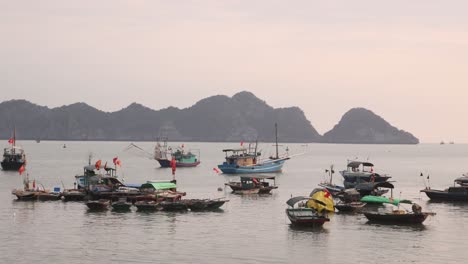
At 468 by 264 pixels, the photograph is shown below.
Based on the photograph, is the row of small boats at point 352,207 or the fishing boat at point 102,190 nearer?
the row of small boats at point 352,207

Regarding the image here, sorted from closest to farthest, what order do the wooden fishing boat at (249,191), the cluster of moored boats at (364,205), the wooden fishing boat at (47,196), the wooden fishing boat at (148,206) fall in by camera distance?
the cluster of moored boats at (364,205), the wooden fishing boat at (148,206), the wooden fishing boat at (47,196), the wooden fishing boat at (249,191)

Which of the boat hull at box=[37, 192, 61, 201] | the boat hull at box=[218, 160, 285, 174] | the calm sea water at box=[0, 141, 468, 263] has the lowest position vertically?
the calm sea water at box=[0, 141, 468, 263]

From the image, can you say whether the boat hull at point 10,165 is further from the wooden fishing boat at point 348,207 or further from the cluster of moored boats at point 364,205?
the wooden fishing boat at point 348,207

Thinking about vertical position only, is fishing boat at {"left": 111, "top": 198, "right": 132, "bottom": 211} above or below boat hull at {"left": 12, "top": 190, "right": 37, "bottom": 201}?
below

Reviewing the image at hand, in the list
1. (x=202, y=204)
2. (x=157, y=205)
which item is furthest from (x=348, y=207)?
(x=157, y=205)

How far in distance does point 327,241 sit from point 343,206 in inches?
731

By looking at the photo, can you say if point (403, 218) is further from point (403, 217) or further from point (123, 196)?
point (123, 196)

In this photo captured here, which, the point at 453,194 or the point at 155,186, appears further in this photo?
the point at 453,194

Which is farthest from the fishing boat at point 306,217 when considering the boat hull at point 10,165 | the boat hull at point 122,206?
the boat hull at point 10,165

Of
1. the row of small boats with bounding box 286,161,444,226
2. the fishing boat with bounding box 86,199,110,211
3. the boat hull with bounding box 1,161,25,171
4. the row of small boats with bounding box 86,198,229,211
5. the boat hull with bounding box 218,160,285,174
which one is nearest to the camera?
the row of small boats with bounding box 286,161,444,226

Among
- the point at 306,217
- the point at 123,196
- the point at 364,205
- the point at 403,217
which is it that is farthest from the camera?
the point at 123,196

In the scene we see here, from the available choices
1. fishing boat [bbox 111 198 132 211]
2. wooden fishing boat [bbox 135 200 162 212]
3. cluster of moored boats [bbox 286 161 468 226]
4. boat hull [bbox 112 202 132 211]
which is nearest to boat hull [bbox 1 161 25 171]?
cluster of moored boats [bbox 286 161 468 226]

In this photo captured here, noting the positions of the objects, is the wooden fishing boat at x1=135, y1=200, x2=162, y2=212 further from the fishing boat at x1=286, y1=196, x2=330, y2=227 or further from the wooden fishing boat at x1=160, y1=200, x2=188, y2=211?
the fishing boat at x1=286, y1=196, x2=330, y2=227

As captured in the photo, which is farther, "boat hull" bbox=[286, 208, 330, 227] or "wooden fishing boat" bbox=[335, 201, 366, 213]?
"wooden fishing boat" bbox=[335, 201, 366, 213]
